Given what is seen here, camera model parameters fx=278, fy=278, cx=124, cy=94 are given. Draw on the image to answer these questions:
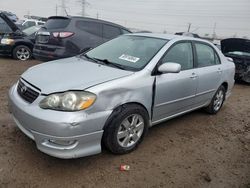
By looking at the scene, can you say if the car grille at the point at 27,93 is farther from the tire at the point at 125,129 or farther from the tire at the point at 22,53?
the tire at the point at 22,53

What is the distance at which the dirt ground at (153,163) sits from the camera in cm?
297

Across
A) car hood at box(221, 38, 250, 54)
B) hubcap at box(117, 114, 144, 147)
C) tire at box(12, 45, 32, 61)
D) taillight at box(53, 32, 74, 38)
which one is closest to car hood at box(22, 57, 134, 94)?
hubcap at box(117, 114, 144, 147)

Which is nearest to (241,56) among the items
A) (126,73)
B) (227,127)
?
(227,127)

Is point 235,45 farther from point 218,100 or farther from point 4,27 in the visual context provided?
point 4,27

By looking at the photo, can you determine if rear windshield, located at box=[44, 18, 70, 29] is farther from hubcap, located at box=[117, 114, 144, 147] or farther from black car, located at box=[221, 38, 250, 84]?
black car, located at box=[221, 38, 250, 84]

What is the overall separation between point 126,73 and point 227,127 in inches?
97.8

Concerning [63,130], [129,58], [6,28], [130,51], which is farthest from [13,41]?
[63,130]

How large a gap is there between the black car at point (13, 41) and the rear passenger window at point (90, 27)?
11.6 feet

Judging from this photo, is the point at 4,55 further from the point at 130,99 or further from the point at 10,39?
the point at 130,99

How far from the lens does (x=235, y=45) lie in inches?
372

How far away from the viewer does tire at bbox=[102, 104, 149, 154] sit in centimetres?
318

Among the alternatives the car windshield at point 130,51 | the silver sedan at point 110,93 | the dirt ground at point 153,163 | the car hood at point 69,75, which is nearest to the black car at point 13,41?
the dirt ground at point 153,163

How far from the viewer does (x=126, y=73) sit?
3.43 m

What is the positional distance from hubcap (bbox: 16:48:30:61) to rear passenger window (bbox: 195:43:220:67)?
288 inches
